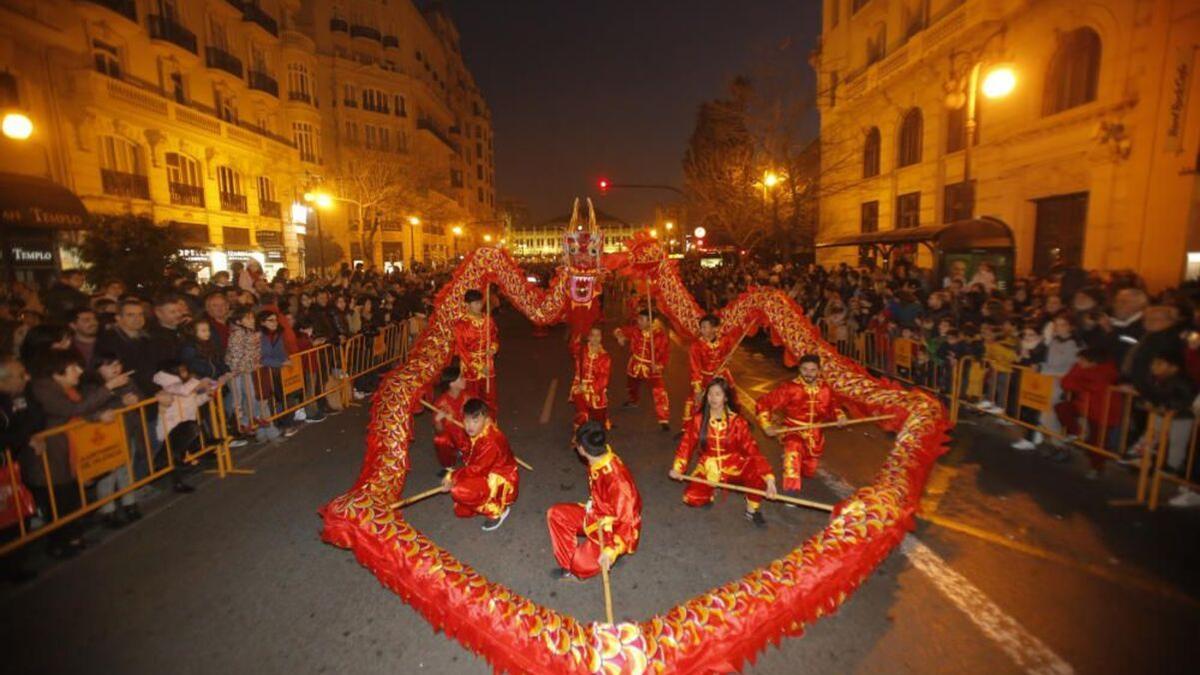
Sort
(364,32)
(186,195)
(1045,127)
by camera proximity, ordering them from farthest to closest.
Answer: (364,32) < (186,195) < (1045,127)

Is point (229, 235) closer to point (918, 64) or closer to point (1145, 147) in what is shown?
point (918, 64)

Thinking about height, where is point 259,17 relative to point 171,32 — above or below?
above

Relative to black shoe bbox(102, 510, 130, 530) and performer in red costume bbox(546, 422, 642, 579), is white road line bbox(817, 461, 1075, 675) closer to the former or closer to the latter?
performer in red costume bbox(546, 422, 642, 579)

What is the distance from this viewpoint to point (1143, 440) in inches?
200

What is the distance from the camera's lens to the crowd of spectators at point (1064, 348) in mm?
5094

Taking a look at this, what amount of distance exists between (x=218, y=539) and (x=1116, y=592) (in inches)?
257

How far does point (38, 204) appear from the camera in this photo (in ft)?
40.0

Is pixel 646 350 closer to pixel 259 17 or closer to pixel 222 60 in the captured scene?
pixel 222 60

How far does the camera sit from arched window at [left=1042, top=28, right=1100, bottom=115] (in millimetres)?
12422

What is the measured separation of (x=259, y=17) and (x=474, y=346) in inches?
1086

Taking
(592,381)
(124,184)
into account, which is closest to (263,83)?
(124,184)

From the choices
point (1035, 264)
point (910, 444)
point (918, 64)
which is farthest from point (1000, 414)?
point (918, 64)

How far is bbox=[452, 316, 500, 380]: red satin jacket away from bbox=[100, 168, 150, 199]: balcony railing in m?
16.9

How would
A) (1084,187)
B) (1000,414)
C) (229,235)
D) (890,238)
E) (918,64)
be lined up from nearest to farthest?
(1000,414) → (1084,187) → (890,238) → (918,64) → (229,235)
